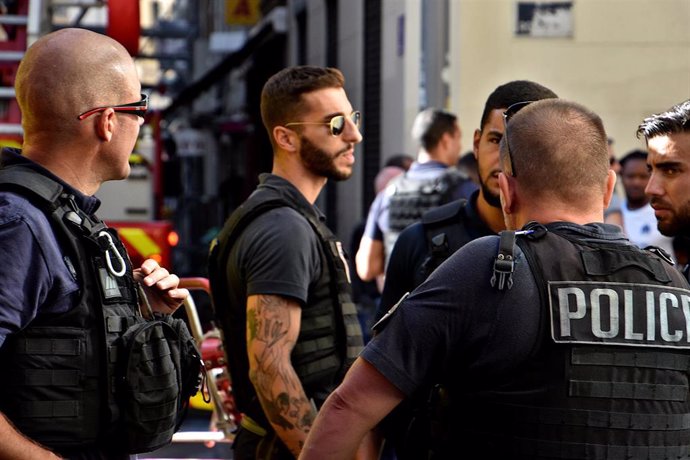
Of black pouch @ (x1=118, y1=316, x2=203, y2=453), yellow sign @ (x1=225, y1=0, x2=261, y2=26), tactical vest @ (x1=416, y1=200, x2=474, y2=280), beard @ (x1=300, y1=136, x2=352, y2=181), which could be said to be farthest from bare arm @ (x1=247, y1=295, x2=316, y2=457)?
yellow sign @ (x1=225, y1=0, x2=261, y2=26)

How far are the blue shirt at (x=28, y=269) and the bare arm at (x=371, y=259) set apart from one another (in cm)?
477

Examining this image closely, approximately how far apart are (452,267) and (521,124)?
16.3 inches

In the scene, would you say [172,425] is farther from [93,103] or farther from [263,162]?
[263,162]

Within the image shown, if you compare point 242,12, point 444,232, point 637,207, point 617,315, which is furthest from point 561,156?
point 242,12

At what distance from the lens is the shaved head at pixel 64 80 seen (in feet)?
10.1

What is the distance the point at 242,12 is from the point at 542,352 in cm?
2729

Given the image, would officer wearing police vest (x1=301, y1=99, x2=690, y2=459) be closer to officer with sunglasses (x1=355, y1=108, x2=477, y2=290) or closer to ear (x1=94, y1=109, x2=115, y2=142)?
ear (x1=94, y1=109, x2=115, y2=142)

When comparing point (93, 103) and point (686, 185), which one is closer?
point (93, 103)

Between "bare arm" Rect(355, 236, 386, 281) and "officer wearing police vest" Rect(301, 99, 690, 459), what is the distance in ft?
15.5

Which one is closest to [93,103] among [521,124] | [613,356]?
[521,124]

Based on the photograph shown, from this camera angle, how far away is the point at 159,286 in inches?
129

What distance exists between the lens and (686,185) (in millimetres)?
4023

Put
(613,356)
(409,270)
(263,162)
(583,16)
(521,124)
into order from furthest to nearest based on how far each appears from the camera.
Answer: (263,162) < (583,16) < (409,270) < (521,124) < (613,356)

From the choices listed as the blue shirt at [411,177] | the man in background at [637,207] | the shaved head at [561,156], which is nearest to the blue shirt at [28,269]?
the shaved head at [561,156]
